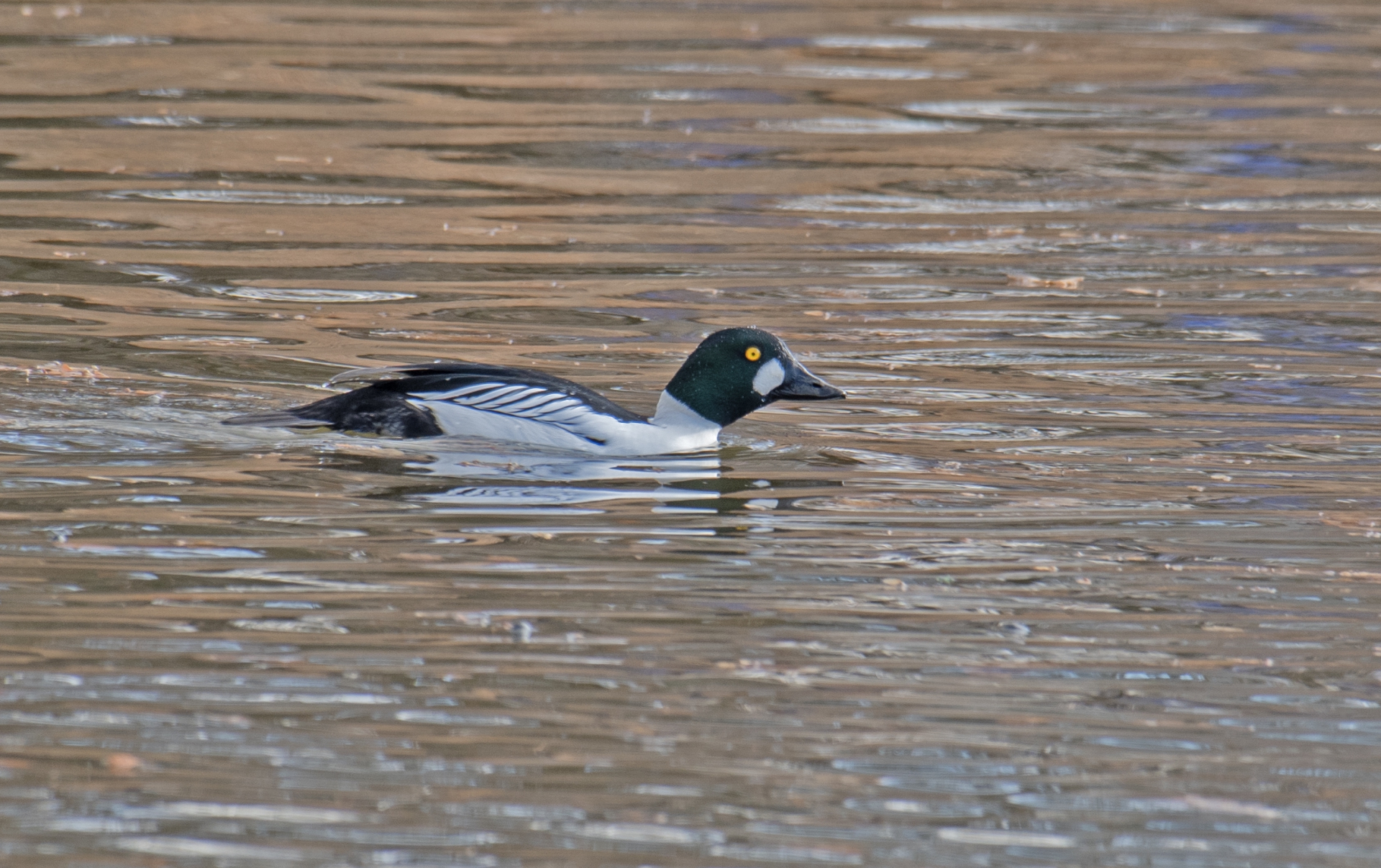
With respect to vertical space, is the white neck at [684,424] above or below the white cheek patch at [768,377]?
below

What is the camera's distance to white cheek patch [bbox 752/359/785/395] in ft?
25.5

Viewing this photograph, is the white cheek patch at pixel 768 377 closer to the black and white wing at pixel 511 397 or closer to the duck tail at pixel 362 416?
the black and white wing at pixel 511 397

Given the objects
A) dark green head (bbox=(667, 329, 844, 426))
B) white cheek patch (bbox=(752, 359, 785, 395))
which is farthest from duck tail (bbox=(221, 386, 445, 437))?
white cheek patch (bbox=(752, 359, 785, 395))

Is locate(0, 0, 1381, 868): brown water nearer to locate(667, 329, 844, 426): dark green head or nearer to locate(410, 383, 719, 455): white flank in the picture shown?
locate(410, 383, 719, 455): white flank

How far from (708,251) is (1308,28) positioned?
25.5ft

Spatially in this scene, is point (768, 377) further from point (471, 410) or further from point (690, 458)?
point (471, 410)

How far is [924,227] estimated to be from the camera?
37.4ft

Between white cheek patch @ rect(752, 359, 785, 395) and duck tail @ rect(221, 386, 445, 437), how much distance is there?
123 cm

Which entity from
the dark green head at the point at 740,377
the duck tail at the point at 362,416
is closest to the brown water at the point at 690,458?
the duck tail at the point at 362,416

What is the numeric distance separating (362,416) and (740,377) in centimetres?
144

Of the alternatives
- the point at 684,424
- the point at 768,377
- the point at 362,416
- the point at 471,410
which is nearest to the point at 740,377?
the point at 768,377

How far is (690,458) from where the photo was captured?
7.68 m

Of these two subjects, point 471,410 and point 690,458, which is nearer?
point 471,410

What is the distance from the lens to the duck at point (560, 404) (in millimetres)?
7461
